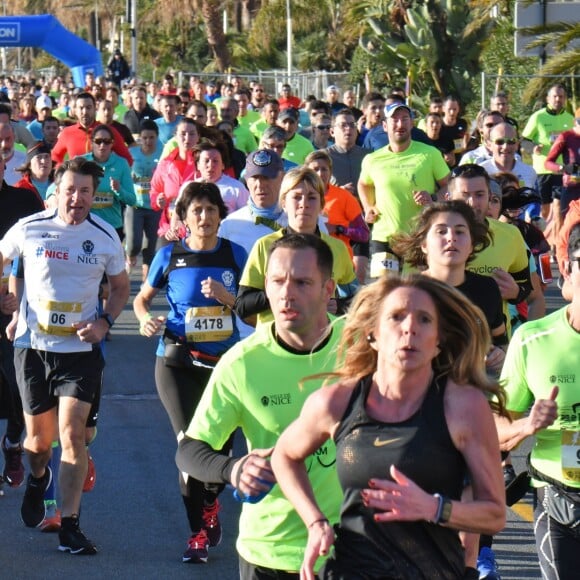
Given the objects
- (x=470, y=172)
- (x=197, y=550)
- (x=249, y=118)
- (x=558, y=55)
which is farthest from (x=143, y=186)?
(x=558, y=55)

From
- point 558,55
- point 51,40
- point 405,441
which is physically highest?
point 51,40

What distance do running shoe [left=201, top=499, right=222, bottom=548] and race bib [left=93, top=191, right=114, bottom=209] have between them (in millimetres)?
5765

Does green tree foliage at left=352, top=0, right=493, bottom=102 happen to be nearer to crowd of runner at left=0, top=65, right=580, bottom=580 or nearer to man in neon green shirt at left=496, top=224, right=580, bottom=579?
crowd of runner at left=0, top=65, right=580, bottom=580

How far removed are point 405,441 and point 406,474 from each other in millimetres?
84

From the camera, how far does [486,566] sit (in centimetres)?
598

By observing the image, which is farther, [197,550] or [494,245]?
[494,245]

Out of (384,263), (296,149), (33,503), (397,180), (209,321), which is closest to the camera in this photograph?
(209,321)

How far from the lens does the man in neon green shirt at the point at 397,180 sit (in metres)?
10.8

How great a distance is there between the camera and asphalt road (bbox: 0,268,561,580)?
22.2 ft

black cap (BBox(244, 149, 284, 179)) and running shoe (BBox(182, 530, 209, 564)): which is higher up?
black cap (BBox(244, 149, 284, 179))

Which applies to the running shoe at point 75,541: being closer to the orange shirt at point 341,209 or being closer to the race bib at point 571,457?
the race bib at point 571,457

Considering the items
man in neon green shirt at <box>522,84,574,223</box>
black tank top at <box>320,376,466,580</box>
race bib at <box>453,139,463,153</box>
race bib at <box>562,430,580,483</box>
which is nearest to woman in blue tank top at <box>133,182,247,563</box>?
race bib at <box>562,430,580,483</box>

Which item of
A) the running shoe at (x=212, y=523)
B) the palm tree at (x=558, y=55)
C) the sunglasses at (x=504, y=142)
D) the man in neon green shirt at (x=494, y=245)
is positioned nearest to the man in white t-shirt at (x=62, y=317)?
the running shoe at (x=212, y=523)

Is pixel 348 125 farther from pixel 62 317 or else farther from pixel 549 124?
pixel 62 317
